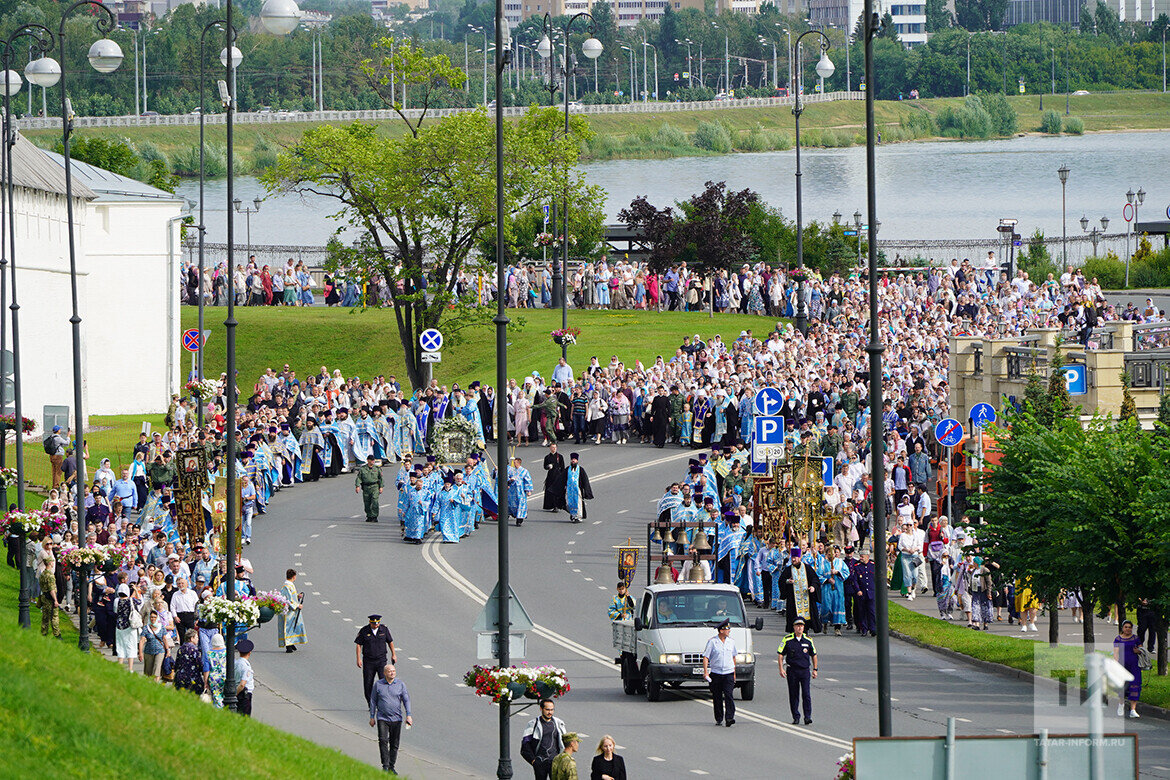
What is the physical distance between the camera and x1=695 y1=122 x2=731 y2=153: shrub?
139125mm

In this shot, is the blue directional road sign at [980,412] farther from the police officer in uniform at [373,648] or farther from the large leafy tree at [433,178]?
the large leafy tree at [433,178]

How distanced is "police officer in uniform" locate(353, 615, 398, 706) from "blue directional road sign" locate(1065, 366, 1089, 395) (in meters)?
16.1

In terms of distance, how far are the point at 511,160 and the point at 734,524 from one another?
21082 millimetres

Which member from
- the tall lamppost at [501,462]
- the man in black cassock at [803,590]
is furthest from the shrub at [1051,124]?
the tall lamppost at [501,462]

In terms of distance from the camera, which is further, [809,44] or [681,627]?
[809,44]

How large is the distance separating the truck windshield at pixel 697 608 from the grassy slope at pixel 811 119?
322 feet

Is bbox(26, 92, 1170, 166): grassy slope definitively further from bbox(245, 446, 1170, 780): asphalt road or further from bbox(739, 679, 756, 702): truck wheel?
bbox(739, 679, 756, 702): truck wheel

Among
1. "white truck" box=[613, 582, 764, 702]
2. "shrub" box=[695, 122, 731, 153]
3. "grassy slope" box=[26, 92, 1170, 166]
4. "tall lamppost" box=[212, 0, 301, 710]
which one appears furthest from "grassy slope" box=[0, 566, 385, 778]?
"shrub" box=[695, 122, 731, 153]

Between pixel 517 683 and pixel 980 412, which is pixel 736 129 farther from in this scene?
pixel 517 683

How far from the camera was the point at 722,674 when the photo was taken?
21516mm

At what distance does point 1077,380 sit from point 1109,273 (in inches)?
1230

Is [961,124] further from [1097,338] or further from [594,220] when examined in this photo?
[1097,338]

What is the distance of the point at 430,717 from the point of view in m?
22.2

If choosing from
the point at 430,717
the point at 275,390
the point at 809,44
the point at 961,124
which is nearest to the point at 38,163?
the point at 275,390
